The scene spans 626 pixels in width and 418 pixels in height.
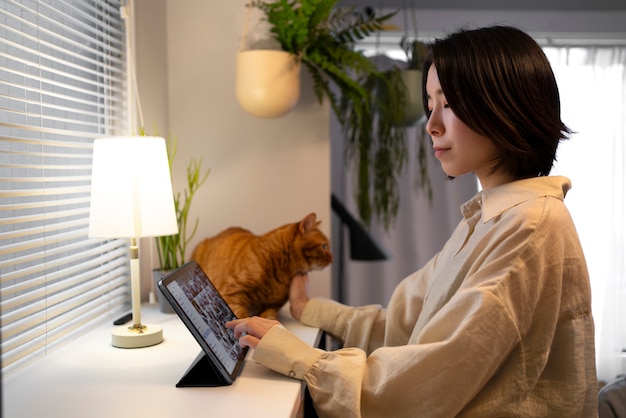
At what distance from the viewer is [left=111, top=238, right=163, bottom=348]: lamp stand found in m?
1.52

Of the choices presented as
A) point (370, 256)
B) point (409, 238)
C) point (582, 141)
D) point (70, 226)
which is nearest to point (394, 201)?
point (370, 256)

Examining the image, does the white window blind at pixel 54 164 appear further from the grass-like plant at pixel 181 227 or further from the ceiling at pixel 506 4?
the ceiling at pixel 506 4

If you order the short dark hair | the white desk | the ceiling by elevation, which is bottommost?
the white desk

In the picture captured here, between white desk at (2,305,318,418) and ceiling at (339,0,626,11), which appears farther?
ceiling at (339,0,626,11)

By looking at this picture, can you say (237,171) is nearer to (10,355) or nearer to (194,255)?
(194,255)

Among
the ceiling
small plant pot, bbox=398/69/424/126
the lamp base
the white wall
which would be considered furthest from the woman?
the ceiling

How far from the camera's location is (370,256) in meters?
2.87

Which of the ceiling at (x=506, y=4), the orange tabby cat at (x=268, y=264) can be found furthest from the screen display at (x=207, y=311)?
the ceiling at (x=506, y=4)

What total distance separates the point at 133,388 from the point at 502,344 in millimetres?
680

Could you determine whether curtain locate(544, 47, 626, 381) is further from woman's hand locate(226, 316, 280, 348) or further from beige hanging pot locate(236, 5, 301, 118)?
woman's hand locate(226, 316, 280, 348)

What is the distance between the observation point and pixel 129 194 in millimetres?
1468

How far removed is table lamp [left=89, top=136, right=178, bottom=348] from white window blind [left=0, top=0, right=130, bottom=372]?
0.44 feet

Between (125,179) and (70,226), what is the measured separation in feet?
0.91

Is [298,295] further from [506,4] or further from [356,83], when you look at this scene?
[506,4]
